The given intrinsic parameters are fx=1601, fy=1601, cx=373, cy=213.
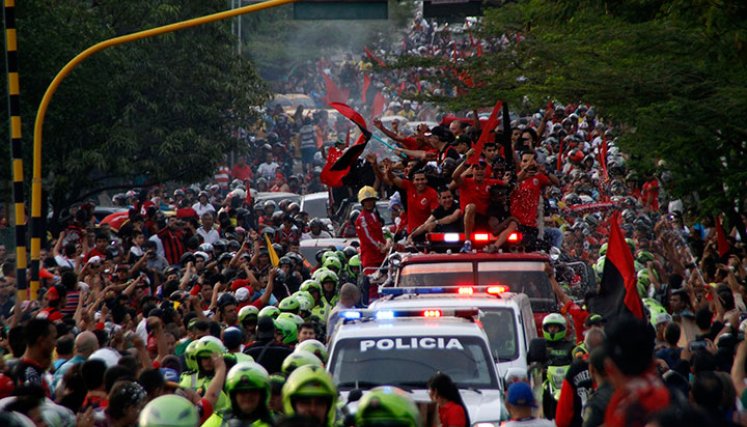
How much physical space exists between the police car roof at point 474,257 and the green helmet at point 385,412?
8714mm

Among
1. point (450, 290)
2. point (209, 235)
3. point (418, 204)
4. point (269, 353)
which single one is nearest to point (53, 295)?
point (269, 353)

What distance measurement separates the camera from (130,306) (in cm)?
1680

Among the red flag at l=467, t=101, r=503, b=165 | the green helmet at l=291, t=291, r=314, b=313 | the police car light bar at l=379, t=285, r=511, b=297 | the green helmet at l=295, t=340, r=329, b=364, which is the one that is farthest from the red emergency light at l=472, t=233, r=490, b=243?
the green helmet at l=295, t=340, r=329, b=364

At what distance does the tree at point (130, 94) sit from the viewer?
2731cm

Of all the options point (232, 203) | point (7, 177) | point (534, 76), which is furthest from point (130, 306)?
point (232, 203)

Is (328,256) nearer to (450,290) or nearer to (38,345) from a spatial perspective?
(450,290)

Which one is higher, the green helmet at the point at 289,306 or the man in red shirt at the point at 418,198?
the man in red shirt at the point at 418,198

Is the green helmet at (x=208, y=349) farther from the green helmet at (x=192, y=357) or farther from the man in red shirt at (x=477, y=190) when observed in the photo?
the man in red shirt at (x=477, y=190)

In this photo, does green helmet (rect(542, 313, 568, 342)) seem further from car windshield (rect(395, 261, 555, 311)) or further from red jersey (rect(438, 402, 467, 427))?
red jersey (rect(438, 402, 467, 427))

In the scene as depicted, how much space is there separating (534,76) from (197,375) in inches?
422

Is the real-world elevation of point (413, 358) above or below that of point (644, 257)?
above

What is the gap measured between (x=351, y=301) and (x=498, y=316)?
9.75 ft

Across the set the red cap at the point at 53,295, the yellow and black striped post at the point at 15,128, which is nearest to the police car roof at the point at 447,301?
the red cap at the point at 53,295

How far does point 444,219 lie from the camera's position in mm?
17812
